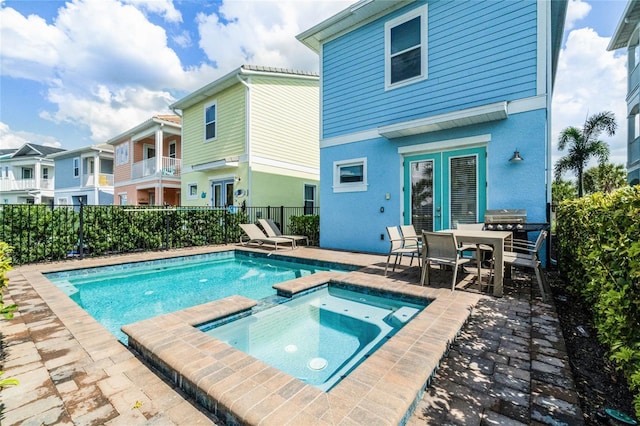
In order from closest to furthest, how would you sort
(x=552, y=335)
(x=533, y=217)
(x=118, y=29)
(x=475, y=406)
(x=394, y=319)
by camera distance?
(x=475, y=406)
(x=552, y=335)
(x=394, y=319)
(x=533, y=217)
(x=118, y=29)

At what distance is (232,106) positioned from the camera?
13141 mm

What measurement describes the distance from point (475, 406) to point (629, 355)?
3.35ft

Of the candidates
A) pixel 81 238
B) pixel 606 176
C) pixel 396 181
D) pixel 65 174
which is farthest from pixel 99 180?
pixel 606 176

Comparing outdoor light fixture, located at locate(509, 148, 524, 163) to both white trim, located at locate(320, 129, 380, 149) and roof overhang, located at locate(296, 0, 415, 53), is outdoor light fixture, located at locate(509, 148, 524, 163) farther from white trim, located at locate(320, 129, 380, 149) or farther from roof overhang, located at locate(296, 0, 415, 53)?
roof overhang, located at locate(296, 0, 415, 53)

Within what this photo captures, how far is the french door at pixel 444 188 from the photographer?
23.3 ft

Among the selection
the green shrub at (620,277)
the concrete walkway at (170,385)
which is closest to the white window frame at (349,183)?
the concrete walkway at (170,385)

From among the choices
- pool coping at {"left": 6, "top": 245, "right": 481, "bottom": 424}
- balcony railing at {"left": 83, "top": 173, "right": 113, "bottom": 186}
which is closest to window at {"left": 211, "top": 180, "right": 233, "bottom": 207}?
pool coping at {"left": 6, "top": 245, "right": 481, "bottom": 424}

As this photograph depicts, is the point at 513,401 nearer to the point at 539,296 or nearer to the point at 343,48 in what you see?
the point at 539,296

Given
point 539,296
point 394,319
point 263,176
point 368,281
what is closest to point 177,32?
point 263,176

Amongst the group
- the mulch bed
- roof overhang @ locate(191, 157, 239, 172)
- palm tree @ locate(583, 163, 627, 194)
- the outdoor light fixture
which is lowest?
the mulch bed

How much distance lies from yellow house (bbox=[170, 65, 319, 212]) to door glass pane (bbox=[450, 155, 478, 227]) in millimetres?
8116

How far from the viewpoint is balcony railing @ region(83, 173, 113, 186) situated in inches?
877

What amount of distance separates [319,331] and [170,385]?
2082 millimetres

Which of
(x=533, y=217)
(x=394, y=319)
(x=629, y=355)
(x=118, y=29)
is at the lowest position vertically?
(x=394, y=319)
